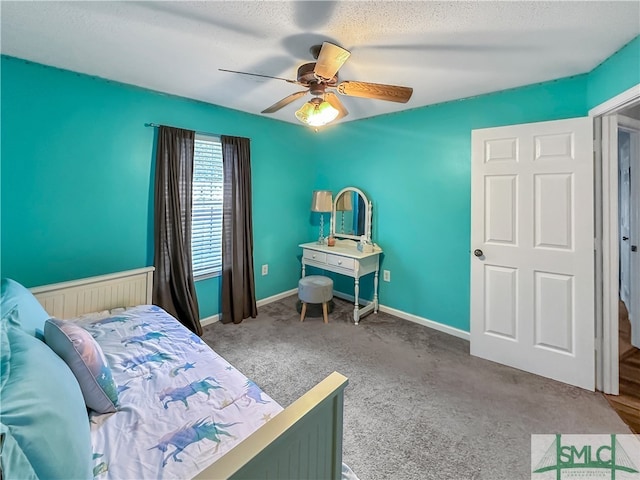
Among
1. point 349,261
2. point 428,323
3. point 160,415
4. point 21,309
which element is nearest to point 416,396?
point 428,323

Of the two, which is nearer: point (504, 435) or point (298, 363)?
point (504, 435)

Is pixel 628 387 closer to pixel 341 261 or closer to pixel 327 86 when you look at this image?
pixel 341 261

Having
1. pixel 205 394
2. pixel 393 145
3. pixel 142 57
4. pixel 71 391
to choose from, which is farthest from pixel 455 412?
pixel 142 57

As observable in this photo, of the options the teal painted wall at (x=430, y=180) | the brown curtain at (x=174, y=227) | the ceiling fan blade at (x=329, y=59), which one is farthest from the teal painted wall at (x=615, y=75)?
the brown curtain at (x=174, y=227)

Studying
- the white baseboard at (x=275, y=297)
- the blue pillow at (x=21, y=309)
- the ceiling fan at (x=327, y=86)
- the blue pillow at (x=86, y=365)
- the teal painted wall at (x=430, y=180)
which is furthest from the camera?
the white baseboard at (x=275, y=297)

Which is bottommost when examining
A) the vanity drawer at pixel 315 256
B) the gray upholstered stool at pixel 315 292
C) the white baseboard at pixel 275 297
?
the white baseboard at pixel 275 297

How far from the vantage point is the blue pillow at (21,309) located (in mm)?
1273

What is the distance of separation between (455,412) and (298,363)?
1175 millimetres

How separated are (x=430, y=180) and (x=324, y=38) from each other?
1800mm

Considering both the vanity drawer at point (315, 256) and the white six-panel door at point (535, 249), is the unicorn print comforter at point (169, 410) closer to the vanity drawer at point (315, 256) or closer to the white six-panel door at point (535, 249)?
the vanity drawer at point (315, 256)

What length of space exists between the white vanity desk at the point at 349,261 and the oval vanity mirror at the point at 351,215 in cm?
14

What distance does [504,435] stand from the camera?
5.54 ft

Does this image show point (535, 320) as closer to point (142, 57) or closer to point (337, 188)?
point (337, 188)

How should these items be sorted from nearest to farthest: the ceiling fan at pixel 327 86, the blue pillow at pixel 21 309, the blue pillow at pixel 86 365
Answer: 1. the blue pillow at pixel 86 365
2. the blue pillow at pixel 21 309
3. the ceiling fan at pixel 327 86
